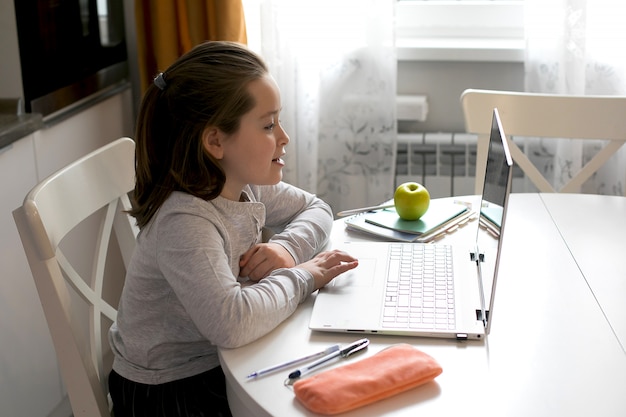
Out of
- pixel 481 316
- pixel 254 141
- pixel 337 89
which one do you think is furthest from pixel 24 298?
pixel 481 316

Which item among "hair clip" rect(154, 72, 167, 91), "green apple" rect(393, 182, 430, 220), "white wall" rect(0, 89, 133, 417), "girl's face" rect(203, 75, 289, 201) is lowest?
"white wall" rect(0, 89, 133, 417)

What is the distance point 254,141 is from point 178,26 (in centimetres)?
124

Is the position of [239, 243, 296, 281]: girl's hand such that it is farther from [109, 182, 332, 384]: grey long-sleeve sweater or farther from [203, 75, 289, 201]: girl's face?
[203, 75, 289, 201]: girl's face

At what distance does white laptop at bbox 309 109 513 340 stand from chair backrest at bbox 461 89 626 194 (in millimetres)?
545

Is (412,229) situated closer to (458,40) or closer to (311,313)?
(311,313)

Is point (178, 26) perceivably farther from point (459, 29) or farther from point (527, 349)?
point (527, 349)

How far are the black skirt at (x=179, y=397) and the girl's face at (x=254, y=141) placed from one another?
12.9 inches

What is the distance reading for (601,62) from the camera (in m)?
2.46

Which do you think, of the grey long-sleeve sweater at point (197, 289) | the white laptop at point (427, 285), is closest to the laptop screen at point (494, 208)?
the white laptop at point (427, 285)

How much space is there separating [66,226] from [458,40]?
176cm

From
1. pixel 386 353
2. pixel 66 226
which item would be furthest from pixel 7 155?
pixel 386 353

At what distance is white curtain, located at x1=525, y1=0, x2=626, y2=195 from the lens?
2.42 meters

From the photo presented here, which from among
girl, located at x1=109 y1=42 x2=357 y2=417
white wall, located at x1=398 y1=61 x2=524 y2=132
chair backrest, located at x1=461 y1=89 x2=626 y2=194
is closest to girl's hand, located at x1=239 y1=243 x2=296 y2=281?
girl, located at x1=109 y1=42 x2=357 y2=417

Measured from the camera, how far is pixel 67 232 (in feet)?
5.05
